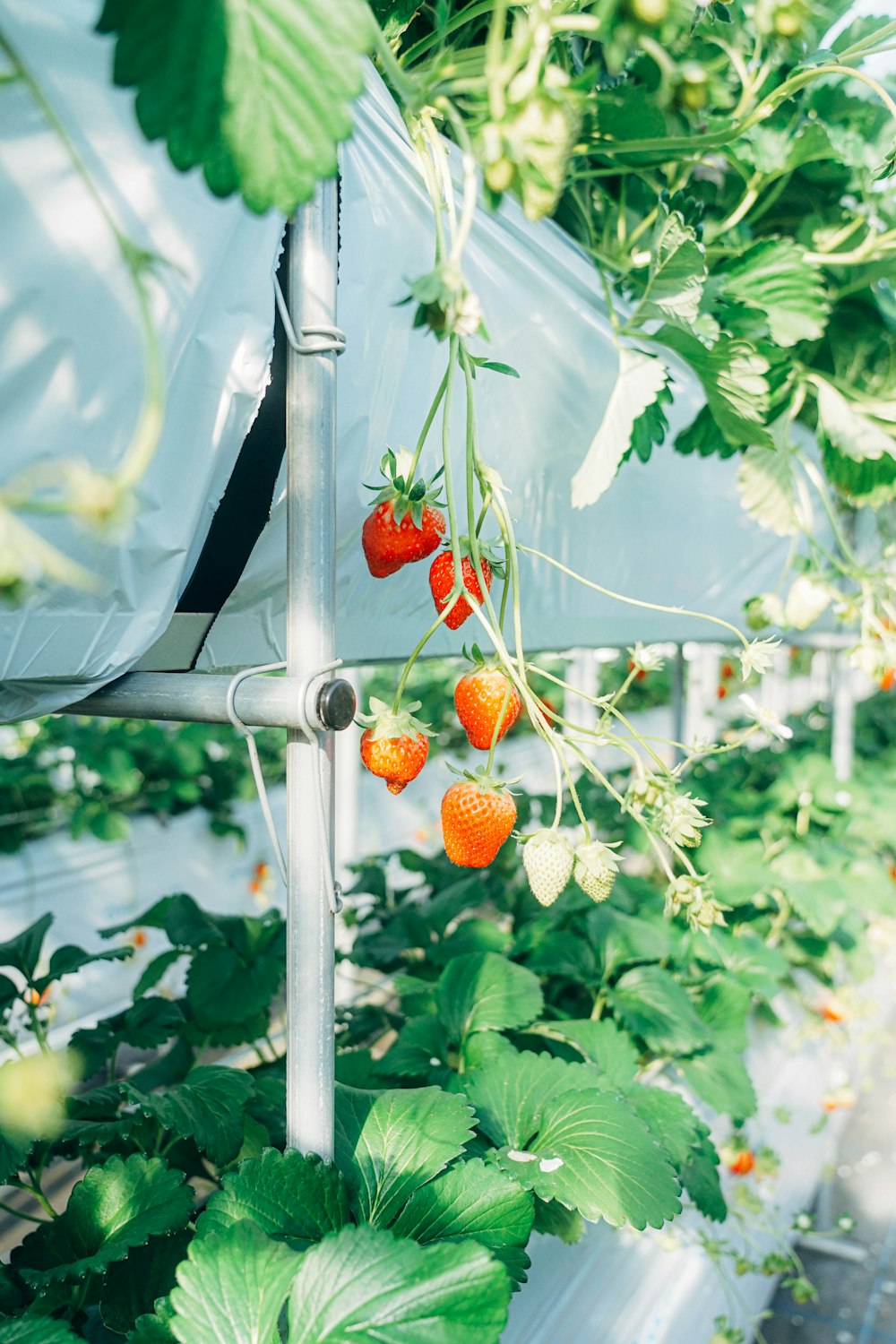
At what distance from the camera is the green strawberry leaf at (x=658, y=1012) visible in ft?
4.32

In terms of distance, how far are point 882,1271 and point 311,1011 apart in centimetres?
224

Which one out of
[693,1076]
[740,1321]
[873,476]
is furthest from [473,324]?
[740,1321]

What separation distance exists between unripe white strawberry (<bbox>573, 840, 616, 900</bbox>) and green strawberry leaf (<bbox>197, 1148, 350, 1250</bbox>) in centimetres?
25

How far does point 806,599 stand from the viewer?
141cm

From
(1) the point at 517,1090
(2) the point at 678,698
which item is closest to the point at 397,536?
(1) the point at 517,1090

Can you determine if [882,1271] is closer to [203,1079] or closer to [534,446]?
[203,1079]

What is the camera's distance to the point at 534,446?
1.03 m

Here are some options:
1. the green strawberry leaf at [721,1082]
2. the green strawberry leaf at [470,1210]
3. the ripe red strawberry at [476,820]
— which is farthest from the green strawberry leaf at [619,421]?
the green strawberry leaf at [721,1082]

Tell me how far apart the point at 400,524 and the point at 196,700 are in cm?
19

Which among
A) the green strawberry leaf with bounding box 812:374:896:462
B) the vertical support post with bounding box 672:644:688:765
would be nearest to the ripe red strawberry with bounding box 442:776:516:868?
the green strawberry leaf with bounding box 812:374:896:462

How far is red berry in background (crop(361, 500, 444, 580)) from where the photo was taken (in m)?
0.70

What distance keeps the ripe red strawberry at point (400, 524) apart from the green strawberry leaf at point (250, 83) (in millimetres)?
314

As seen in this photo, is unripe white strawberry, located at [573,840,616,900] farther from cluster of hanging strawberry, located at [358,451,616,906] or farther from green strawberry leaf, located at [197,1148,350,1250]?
green strawberry leaf, located at [197,1148,350,1250]

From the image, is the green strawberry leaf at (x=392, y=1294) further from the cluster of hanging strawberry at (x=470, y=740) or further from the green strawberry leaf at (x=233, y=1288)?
the cluster of hanging strawberry at (x=470, y=740)
